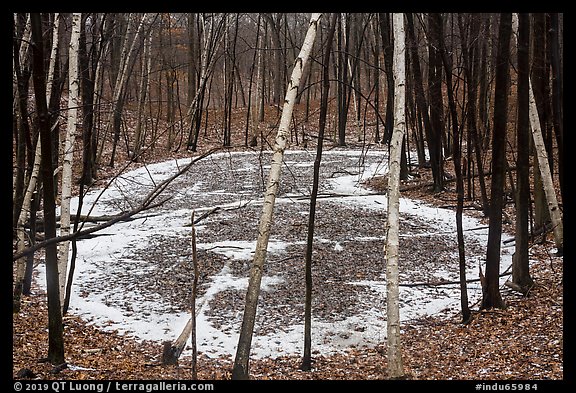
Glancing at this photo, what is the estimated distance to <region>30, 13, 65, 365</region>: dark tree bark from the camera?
6155 millimetres

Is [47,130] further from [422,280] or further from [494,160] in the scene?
[422,280]

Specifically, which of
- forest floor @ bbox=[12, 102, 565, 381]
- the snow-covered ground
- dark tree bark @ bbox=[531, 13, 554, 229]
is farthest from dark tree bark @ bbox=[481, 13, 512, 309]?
dark tree bark @ bbox=[531, 13, 554, 229]

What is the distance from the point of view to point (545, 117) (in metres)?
11.1

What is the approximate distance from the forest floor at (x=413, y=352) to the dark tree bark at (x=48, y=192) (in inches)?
15.6

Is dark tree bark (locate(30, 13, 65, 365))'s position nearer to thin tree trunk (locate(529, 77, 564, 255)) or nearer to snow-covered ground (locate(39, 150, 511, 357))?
snow-covered ground (locate(39, 150, 511, 357))

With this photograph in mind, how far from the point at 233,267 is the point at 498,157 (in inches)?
232

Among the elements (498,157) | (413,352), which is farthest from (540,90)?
(413,352)

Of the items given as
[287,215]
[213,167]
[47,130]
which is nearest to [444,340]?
[47,130]

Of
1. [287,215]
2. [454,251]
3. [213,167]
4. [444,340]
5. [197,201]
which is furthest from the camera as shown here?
[213,167]

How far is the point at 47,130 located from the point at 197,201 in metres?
10.4

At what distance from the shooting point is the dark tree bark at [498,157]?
832 cm

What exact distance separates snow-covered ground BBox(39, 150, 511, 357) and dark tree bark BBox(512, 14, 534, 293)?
1060 mm
